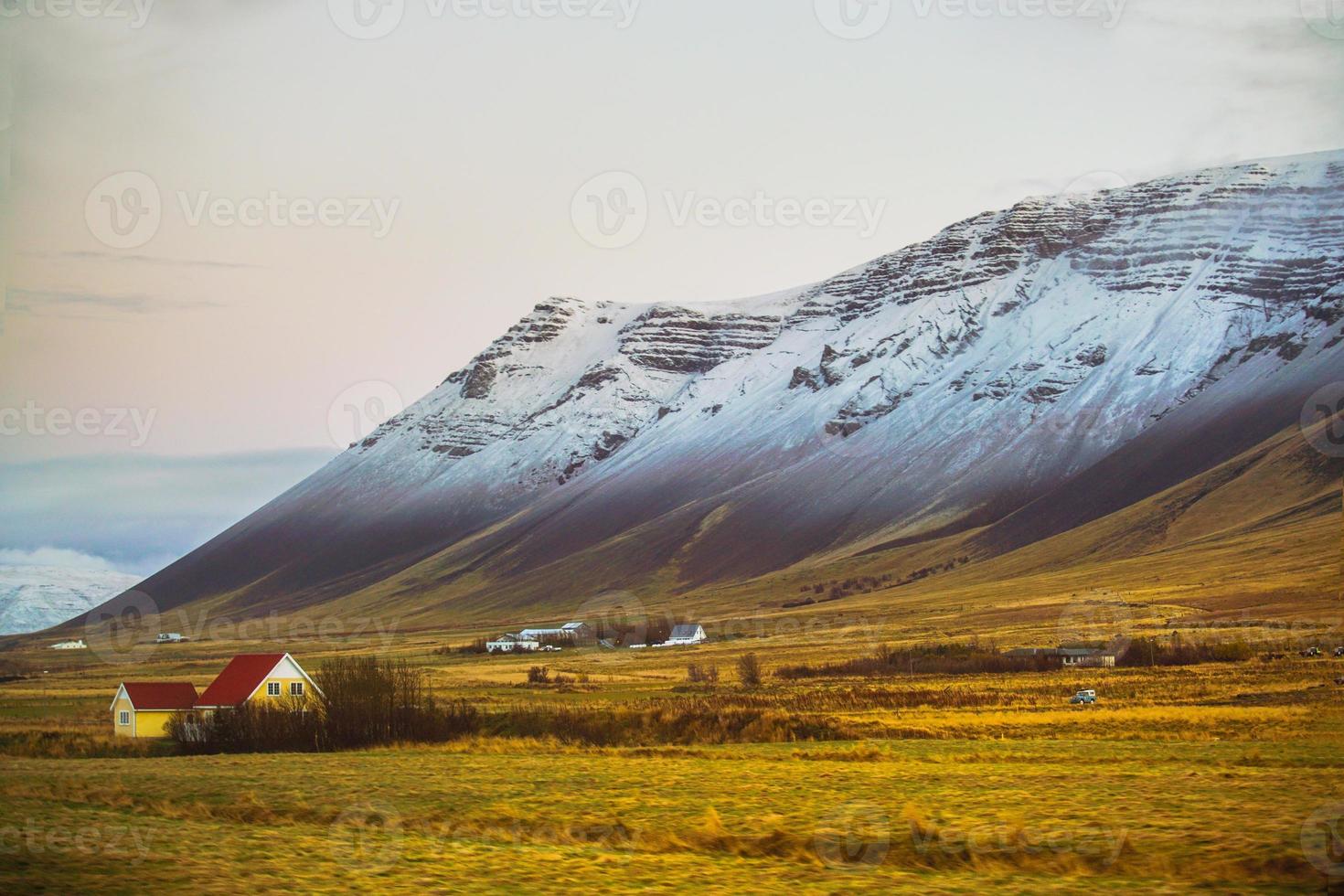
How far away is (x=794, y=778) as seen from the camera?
126ft

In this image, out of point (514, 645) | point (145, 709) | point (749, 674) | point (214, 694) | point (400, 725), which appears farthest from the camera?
point (514, 645)

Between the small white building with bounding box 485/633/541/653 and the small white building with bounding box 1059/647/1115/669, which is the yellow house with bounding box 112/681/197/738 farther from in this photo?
the small white building with bounding box 485/633/541/653

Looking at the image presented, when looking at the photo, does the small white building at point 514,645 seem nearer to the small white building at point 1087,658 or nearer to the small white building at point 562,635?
the small white building at point 562,635

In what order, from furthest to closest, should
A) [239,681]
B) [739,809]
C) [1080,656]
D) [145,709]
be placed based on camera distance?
[1080,656]
[239,681]
[145,709]
[739,809]

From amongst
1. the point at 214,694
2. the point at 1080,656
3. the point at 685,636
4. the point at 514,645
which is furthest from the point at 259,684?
the point at 685,636

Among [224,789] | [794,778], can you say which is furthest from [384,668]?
[794,778]

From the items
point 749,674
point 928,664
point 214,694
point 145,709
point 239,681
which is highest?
point 239,681

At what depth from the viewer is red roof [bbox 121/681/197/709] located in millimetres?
65375

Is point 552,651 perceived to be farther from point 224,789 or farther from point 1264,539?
point 224,789

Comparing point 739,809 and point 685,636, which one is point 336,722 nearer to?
point 739,809

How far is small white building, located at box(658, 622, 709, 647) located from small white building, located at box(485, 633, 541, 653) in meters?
17.4

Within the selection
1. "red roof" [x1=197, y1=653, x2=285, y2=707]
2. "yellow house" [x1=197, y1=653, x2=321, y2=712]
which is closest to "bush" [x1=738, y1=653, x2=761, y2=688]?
"yellow house" [x1=197, y1=653, x2=321, y2=712]

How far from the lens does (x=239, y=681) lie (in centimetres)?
6656

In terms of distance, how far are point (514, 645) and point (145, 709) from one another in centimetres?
10907
